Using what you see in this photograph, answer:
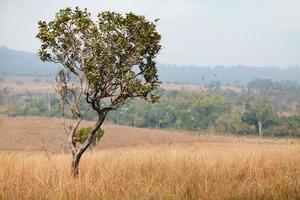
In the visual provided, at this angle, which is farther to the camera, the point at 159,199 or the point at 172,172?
the point at 172,172

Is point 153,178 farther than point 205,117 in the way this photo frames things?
No

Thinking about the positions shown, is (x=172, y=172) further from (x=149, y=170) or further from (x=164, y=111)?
(x=164, y=111)

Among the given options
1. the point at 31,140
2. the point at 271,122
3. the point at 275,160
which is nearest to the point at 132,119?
the point at 271,122

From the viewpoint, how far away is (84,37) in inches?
454

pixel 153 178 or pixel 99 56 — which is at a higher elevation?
pixel 99 56

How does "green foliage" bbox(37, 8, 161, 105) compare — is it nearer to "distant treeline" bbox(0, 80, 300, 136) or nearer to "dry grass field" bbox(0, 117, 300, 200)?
"dry grass field" bbox(0, 117, 300, 200)

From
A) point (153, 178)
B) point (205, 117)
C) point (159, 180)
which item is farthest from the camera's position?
point (205, 117)

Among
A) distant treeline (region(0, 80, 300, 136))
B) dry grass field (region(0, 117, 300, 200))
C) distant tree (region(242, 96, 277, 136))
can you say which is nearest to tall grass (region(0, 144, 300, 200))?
dry grass field (region(0, 117, 300, 200))

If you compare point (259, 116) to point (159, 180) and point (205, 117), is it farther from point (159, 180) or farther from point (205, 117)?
point (159, 180)

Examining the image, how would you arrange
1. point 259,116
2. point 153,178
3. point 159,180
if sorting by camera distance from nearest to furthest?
1. point 159,180
2. point 153,178
3. point 259,116

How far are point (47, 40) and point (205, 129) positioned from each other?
116 m

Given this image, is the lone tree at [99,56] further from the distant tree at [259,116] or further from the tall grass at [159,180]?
the distant tree at [259,116]

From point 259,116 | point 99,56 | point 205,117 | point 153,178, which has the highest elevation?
point 99,56

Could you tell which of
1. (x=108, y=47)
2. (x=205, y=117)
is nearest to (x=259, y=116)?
(x=205, y=117)
